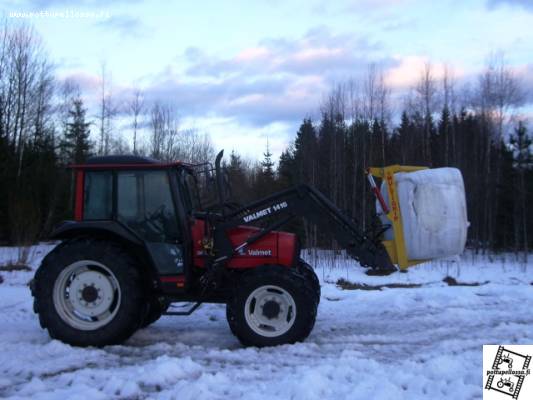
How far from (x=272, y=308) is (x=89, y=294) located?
2338 mm

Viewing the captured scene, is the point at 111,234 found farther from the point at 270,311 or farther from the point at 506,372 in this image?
the point at 506,372

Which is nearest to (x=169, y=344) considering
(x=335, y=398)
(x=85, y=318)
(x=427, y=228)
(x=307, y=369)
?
→ (x=85, y=318)

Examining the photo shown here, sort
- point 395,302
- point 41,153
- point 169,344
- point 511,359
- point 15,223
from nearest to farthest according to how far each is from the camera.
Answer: point 511,359, point 169,344, point 395,302, point 15,223, point 41,153

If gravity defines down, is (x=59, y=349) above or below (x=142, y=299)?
below

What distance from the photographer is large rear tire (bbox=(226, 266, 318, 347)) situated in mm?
6742

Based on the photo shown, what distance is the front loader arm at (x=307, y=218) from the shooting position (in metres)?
7.20

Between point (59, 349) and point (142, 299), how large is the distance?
1116 millimetres

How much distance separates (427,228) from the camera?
6.91 m

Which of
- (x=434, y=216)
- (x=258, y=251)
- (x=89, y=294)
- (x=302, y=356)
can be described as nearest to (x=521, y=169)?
(x=434, y=216)

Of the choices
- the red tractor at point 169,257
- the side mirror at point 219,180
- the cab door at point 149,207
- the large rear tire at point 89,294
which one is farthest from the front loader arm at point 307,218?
the large rear tire at point 89,294

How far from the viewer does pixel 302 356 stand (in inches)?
250

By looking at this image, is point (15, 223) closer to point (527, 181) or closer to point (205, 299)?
point (205, 299)

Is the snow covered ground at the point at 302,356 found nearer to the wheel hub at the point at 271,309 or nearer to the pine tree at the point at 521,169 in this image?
the wheel hub at the point at 271,309

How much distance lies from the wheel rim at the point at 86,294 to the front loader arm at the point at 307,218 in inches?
56.6
